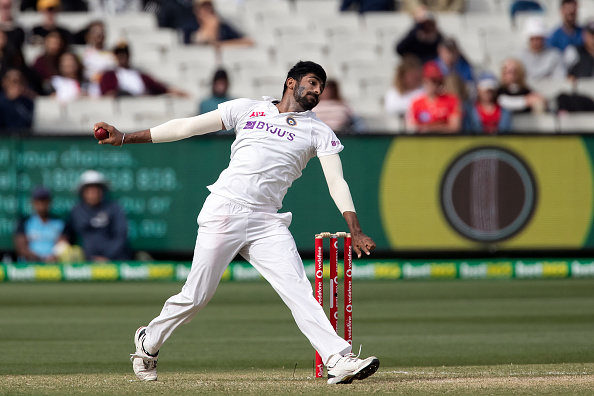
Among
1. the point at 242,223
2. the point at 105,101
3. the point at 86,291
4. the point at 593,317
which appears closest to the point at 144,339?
the point at 242,223

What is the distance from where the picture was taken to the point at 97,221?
12.8 m

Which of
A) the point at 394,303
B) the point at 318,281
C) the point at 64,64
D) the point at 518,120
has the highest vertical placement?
the point at 64,64

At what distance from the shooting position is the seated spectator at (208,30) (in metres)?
15.7

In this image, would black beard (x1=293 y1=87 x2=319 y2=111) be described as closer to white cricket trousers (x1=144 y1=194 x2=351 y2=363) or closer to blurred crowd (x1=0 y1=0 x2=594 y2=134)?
white cricket trousers (x1=144 y1=194 x2=351 y2=363)

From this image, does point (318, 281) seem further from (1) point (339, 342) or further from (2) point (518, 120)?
Answer: (2) point (518, 120)

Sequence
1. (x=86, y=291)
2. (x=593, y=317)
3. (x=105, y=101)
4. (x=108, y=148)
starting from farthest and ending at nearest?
(x=105, y=101) < (x=108, y=148) < (x=86, y=291) < (x=593, y=317)

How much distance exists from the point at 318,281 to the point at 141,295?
5.58 metres

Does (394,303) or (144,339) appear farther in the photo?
(394,303)

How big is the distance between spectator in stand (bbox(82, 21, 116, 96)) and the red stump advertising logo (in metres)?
4.91

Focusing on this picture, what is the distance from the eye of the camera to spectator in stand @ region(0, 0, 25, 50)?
48.0 ft

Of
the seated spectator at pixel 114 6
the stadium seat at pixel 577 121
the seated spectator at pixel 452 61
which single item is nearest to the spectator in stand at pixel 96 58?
the seated spectator at pixel 114 6

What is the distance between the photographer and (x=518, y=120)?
14250 millimetres

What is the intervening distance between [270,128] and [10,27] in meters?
9.60

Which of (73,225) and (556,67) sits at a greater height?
(556,67)
